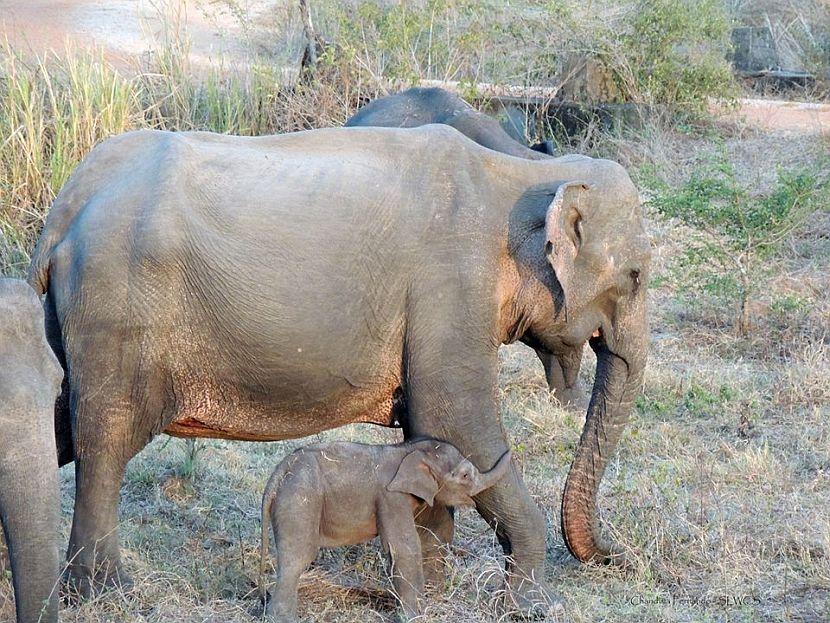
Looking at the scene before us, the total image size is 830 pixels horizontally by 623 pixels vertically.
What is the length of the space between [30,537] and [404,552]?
1.46 metres

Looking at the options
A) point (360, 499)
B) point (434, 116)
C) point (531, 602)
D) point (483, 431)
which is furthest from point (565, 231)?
point (434, 116)

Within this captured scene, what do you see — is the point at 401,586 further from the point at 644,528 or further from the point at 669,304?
the point at 669,304

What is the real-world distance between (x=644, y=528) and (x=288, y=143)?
223 centimetres

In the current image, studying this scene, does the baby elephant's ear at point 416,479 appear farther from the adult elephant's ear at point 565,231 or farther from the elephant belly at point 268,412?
the adult elephant's ear at point 565,231

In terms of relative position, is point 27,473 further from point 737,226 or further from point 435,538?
point 737,226

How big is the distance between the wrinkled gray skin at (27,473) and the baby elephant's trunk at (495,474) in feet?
5.51

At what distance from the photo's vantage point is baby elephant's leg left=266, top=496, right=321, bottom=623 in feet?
15.5

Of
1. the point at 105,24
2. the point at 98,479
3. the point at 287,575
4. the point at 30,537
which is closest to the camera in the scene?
the point at 30,537

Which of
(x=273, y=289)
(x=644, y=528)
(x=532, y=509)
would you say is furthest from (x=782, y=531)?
(x=273, y=289)

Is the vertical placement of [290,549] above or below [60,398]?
below

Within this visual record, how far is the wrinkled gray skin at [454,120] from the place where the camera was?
7.80 m

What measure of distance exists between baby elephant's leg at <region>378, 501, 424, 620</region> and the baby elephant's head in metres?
0.09

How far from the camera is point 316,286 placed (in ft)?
16.5

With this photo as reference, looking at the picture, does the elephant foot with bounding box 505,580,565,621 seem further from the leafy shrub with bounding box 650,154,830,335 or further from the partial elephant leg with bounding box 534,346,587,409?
the leafy shrub with bounding box 650,154,830,335
